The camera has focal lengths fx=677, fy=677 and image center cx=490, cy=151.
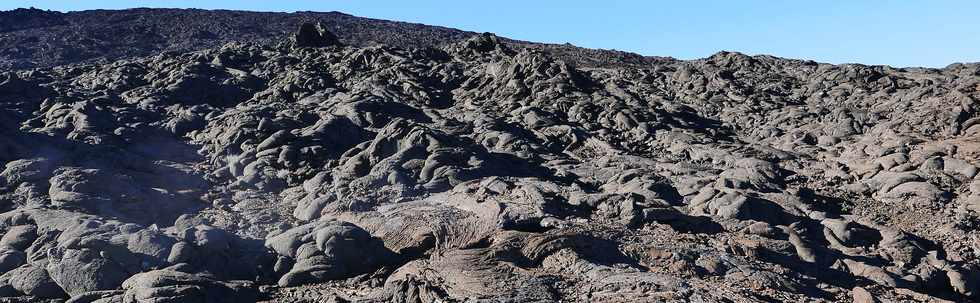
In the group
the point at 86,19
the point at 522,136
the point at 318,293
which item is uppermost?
the point at 86,19

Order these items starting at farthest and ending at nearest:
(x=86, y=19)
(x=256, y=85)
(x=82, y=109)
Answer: (x=86, y=19)
(x=256, y=85)
(x=82, y=109)

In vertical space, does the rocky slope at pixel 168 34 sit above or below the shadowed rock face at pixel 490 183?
above

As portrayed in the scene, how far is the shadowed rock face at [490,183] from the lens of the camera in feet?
33.5

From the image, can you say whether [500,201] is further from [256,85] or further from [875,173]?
[256,85]

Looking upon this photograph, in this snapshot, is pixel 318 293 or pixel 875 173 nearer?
pixel 318 293

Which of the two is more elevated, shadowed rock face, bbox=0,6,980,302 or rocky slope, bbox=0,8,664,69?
rocky slope, bbox=0,8,664,69

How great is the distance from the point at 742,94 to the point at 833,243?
39.6ft

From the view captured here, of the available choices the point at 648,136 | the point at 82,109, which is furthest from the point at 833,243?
the point at 82,109

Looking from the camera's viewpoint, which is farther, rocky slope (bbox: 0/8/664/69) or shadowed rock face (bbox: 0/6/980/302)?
rocky slope (bbox: 0/8/664/69)

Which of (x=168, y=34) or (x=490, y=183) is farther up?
(x=168, y=34)

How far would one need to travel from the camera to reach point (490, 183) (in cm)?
1403

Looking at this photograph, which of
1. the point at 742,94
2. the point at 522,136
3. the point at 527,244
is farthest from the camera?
the point at 742,94

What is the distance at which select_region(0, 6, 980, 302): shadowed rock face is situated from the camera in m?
10.2

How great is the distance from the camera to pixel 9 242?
447 inches
